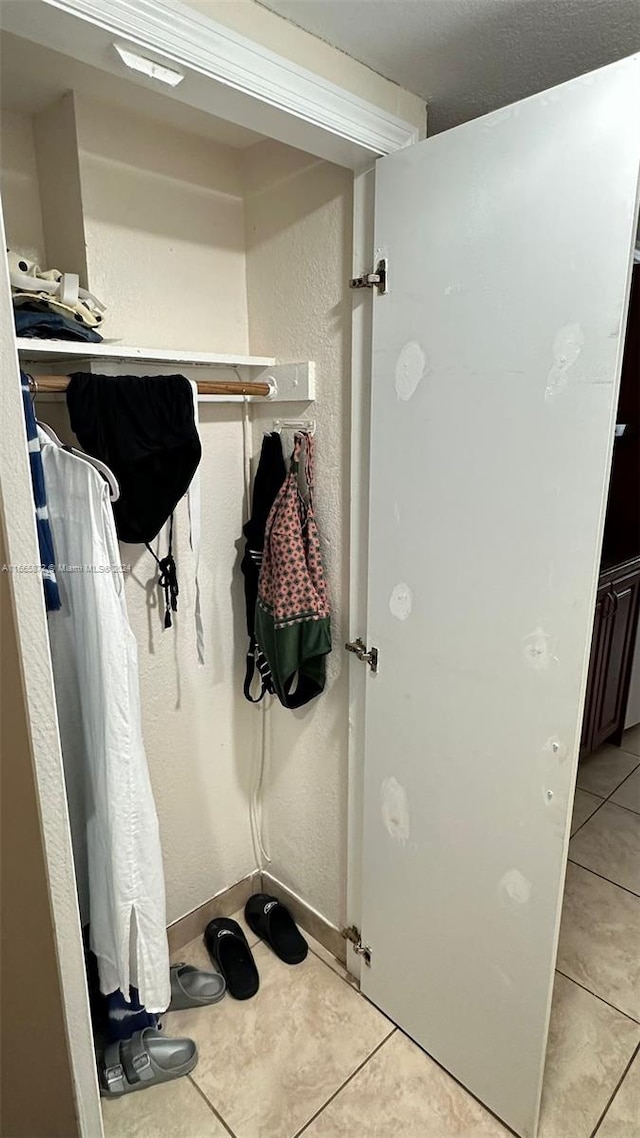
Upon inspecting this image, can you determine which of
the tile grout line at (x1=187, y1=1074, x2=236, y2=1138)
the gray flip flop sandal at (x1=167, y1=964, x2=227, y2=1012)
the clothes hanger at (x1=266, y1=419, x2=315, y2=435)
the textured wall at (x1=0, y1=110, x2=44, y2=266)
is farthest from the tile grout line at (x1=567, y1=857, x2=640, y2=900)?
the textured wall at (x1=0, y1=110, x2=44, y2=266)

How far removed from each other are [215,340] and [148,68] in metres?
0.71

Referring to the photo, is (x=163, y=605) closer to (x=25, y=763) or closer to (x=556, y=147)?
(x=25, y=763)

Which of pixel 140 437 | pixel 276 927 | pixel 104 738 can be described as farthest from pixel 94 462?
pixel 276 927

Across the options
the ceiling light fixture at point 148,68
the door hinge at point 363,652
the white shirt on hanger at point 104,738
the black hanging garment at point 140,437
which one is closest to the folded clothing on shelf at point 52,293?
the black hanging garment at point 140,437

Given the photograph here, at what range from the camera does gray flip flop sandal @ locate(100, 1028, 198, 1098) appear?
1.54 m

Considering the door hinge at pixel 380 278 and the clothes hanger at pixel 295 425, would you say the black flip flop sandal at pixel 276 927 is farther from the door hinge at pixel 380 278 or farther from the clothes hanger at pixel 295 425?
the door hinge at pixel 380 278

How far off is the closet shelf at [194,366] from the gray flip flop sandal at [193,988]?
162 centimetres

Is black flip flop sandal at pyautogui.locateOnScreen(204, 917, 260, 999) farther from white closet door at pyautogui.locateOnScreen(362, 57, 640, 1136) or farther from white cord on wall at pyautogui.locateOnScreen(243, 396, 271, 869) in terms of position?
white closet door at pyautogui.locateOnScreen(362, 57, 640, 1136)

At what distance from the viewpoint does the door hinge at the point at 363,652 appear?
1535mm

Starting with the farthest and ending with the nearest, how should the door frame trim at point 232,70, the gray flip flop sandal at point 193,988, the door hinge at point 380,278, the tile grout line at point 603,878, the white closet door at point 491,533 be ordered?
1. the tile grout line at point 603,878
2. the gray flip flop sandal at point 193,988
3. the door hinge at point 380,278
4. the white closet door at point 491,533
5. the door frame trim at point 232,70

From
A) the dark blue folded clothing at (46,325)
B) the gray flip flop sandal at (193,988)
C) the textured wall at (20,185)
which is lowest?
the gray flip flop sandal at (193,988)

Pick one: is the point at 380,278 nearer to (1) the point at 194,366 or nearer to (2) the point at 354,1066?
(1) the point at 194,366

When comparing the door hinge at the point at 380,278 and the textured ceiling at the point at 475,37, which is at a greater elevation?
the textured ceiling at the point at 475,37

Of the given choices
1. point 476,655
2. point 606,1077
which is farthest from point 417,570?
point 606,1077
